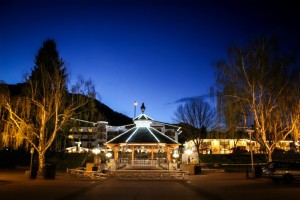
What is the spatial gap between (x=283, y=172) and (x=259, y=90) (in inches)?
360

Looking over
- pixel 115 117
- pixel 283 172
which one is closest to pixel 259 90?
pixel 283 172

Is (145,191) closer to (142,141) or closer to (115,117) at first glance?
(142,141)

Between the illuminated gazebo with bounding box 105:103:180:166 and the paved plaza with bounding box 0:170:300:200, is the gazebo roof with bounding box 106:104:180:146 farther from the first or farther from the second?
the paved plaza with bounding box 0:170:300:200

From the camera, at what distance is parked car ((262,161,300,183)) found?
21.8m

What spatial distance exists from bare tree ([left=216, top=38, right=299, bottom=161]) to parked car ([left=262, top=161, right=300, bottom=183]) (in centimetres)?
651

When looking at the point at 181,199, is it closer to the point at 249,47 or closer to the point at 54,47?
the point at 249,47

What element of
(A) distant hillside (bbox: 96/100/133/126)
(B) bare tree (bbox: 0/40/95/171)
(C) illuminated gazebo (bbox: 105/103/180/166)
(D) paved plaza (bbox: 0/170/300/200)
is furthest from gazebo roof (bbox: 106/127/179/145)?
(A) distant hillside (bbox: 96/100/133/126)

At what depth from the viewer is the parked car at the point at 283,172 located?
71.4 ft

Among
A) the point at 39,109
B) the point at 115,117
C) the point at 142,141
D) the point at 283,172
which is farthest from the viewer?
the point at 115,117

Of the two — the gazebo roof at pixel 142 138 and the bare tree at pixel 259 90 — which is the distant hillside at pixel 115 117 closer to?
the gazebo roof at pixel 142 138

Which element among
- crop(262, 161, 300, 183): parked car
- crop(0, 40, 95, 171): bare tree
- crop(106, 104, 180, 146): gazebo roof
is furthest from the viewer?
crop(106, 104, 180, 146): gazebo roof

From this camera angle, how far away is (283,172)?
862 inches

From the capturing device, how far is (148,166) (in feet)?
131

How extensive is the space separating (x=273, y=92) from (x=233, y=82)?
11.7ft
